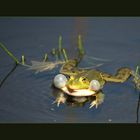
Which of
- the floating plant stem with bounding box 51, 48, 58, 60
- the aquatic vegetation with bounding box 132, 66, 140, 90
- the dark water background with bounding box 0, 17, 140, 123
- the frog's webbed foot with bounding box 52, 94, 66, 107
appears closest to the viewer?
the dark water background with bounding box 0, 17, 140, 123

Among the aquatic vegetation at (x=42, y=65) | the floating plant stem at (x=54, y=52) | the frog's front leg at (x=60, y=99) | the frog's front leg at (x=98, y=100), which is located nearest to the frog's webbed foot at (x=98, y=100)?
the frog's front leg at (x=98, y=100)

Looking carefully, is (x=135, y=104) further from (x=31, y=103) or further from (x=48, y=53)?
(x=48, y=53)

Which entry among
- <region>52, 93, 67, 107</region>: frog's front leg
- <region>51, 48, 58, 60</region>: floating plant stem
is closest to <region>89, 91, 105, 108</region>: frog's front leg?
<region>52, 93, 67, 107</region>: frog's front leg

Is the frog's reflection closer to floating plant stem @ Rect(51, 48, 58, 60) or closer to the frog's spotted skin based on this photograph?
the frog's spotted skin

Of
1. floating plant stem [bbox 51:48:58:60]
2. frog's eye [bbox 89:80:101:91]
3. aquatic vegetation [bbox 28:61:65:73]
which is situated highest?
floating plant stem [bbox 51:48:58:60]

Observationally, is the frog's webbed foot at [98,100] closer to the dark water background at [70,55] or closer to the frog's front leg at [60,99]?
the dark water background at [70,55]

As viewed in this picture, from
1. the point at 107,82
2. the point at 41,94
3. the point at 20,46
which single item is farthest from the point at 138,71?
the point at 20,46

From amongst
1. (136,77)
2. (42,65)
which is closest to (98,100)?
(136,77)
